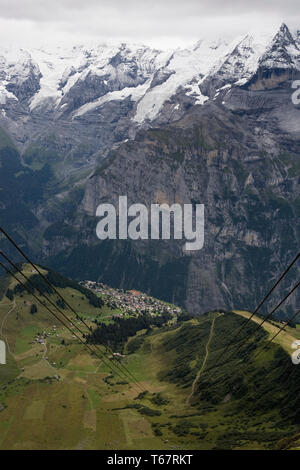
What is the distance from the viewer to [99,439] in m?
182
